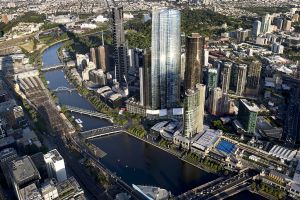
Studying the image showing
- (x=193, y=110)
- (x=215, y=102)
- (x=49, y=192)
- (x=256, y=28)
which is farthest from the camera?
(x=256, y=28)

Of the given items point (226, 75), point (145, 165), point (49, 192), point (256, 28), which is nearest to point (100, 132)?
point (145, 165)

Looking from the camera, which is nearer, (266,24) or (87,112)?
(87,112)

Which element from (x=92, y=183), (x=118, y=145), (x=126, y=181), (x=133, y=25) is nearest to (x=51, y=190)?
(x=92, y=183)

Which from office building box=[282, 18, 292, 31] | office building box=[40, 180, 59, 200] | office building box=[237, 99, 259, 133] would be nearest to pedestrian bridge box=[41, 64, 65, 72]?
office building box=[237, 99, 259, 133]

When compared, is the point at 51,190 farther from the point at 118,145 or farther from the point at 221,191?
the point at 221,191

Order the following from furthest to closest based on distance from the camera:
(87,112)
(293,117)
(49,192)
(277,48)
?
1. (277,48)
2. (87,112)
3. (293,117)
4. (49,192)

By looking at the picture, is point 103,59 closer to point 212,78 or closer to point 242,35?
point 212,78

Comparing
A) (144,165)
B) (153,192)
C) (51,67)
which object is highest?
(51,67)
